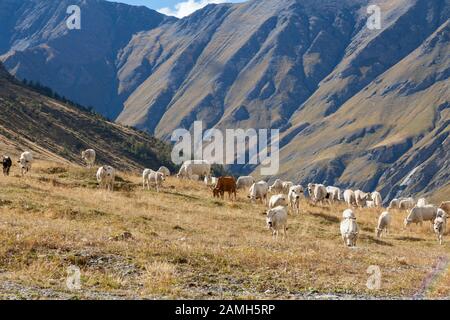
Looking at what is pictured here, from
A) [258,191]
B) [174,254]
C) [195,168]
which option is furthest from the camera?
[195,168]

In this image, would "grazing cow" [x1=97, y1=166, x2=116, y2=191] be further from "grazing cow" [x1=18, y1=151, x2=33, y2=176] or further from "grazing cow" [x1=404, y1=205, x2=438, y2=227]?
"grazing cow" [x1=404, y1=205, x2=438, y2=227]

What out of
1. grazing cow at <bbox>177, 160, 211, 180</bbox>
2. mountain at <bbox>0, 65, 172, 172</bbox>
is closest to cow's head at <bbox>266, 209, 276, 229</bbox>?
grazing cow at <bbox>177, 160, 211, 180</bbox>

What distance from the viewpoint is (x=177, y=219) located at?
34.3m

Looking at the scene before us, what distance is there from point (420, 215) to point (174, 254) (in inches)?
1109

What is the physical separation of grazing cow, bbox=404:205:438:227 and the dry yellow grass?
452 centimetres

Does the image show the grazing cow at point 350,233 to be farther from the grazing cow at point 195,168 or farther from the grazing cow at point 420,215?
the grazing cow at point 195,168

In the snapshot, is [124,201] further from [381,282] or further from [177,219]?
[381,282]

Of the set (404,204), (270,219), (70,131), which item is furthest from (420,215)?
(70,131)

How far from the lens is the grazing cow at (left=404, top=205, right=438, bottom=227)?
44844mm

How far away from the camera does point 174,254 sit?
2138 cm

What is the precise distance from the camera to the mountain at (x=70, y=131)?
117 meters

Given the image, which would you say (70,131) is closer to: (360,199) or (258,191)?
(360,199)

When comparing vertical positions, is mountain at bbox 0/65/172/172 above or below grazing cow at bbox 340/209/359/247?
above

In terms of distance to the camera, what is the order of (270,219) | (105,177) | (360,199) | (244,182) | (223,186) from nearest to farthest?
(270,219) < (105,177) < (223,186) < (244,182) < (360,199)
